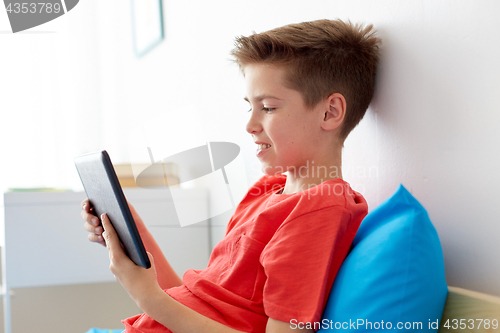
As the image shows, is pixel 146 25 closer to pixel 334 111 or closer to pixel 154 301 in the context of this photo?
pixel 334 111

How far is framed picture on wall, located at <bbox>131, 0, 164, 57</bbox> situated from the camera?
6.15ft

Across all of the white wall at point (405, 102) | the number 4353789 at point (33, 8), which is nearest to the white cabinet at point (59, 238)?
the white wall at point (405, 102)

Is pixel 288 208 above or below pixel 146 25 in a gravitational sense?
below

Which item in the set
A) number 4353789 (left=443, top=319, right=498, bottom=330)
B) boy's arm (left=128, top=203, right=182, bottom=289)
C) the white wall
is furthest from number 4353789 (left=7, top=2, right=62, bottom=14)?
number 4353789 (left=443, top=319, right=498, bottom=330)

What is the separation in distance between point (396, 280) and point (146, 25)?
1851mm

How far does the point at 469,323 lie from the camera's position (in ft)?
1.73

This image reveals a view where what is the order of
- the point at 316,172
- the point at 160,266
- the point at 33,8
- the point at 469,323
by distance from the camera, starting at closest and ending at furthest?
the point at 469,323
the point at 316,172
the point at 160,266
the point at 33,8

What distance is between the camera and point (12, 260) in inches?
49.1

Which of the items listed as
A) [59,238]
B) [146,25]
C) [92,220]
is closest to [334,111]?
[92,220]

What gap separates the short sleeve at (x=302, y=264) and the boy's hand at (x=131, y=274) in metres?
0.18

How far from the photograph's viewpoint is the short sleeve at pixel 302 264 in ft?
1.96

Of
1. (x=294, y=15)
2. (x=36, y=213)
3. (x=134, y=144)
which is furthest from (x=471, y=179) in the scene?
(x=134, y=144)

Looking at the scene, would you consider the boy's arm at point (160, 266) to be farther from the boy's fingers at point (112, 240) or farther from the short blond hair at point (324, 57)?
the short blond hair at point (324, 57)

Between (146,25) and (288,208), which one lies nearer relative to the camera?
(288,208)
